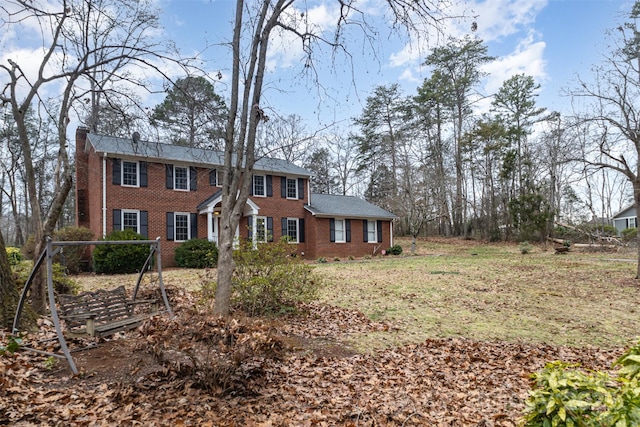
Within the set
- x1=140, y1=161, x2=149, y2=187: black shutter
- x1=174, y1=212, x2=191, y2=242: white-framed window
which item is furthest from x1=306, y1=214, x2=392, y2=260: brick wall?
x1=140, y1=161, x2=149, y2=187: black shutter

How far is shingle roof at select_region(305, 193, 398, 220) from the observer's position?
2294 centimetres

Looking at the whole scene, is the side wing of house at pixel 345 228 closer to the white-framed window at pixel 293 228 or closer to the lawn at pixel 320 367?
the white-framed window at pixel 293 228

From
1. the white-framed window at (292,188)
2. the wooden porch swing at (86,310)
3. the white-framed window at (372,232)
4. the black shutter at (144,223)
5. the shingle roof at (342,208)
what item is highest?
the white-framed window at (292,188)

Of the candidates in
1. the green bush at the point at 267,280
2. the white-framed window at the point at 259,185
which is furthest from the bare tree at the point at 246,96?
the white-framed window at the point at 259,185

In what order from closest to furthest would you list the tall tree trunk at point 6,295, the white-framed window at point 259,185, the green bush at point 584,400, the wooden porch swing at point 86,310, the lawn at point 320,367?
the green bush at point 584,400
the lawn at point 320,367
the wooden porch swing at point 86,310
the tall tree trunk at point 6,295
the white-framed window at point 259,185

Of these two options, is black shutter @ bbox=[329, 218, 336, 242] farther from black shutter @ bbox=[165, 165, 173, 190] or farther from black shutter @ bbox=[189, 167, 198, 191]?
black shutter @ bbox=[165, 165, 173, 190]

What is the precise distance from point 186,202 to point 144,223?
221 cm

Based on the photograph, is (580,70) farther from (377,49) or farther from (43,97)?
(43,97)

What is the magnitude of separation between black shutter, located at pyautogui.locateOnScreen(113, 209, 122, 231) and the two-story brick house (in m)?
0.04

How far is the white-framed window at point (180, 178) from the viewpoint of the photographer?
18625mm

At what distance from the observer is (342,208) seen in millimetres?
24406

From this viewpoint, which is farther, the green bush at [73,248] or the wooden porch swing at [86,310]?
the green bush at [73,248]

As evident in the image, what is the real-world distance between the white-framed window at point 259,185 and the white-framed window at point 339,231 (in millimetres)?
4999

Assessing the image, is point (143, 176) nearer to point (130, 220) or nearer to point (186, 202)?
point (130, 220)
